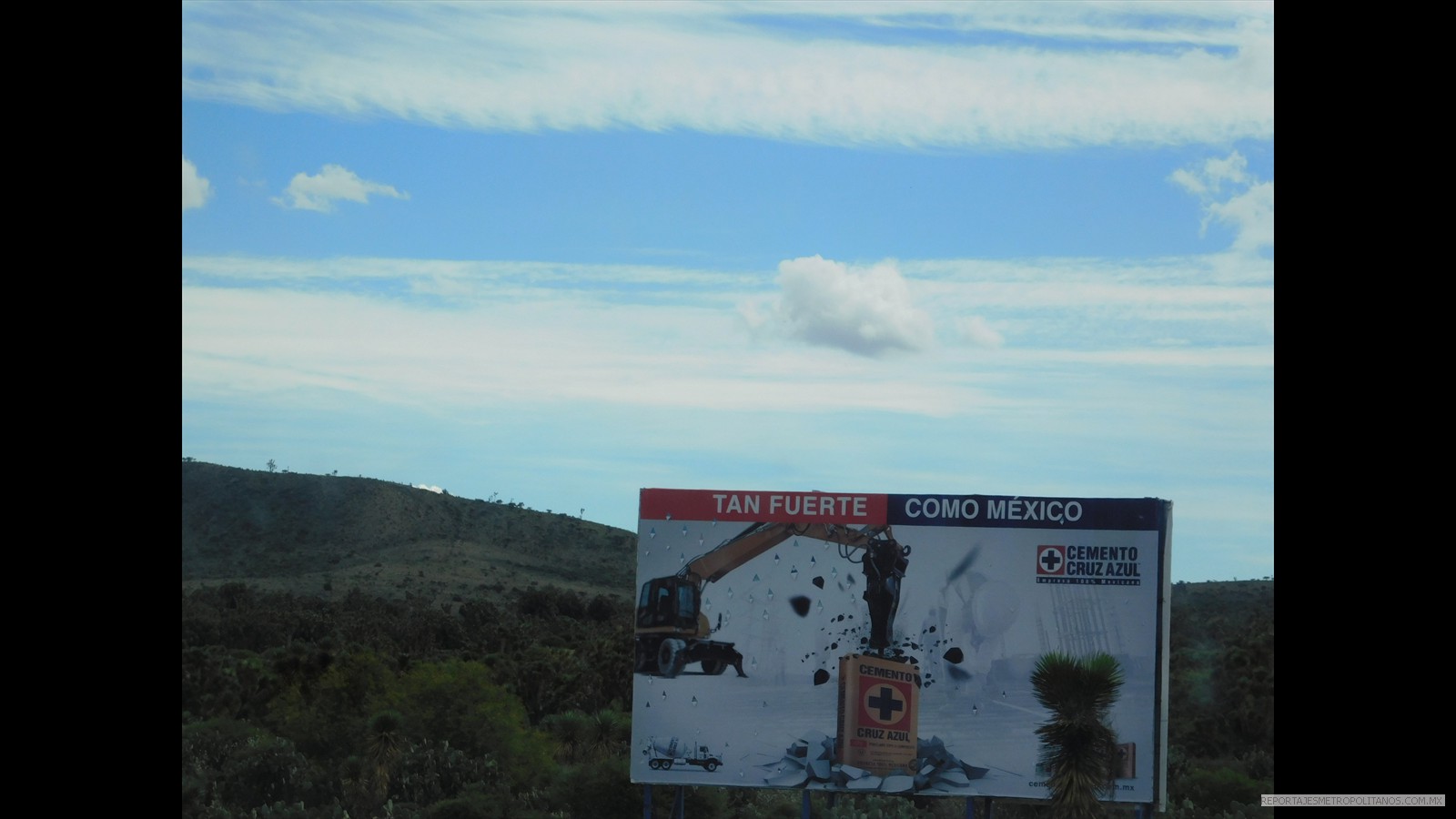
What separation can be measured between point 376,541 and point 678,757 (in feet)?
159

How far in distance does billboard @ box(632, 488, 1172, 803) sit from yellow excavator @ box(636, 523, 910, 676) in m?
0.02

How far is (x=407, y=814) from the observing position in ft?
75.6

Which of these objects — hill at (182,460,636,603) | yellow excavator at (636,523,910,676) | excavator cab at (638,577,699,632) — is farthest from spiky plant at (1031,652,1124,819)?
hill at (182,460,636,603)

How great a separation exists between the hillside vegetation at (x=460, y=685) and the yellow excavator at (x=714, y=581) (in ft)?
16.9

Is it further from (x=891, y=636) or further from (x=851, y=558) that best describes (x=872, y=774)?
(x=851, y=558)

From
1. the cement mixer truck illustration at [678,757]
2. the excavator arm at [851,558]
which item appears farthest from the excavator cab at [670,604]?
the cement mixer truck illustration at [678,757]

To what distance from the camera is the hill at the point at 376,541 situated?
5628cm


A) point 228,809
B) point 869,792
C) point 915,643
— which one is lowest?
point 228,809

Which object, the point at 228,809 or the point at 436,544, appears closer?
the point at 228,809

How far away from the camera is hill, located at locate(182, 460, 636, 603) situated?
185 feet

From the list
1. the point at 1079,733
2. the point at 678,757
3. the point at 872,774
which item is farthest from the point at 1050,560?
the point at 678,757

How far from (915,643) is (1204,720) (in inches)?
720
